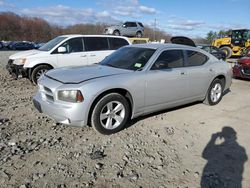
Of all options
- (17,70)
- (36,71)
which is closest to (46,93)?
(36,71)

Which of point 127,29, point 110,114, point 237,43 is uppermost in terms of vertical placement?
point 127,29

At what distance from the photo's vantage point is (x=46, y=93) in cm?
458

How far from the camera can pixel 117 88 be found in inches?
179

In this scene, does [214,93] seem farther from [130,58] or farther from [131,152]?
[131,152]

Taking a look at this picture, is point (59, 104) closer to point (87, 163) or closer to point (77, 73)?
point (77, 73)

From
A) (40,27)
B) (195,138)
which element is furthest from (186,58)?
(40,27)

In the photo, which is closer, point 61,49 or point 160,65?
point 160,65

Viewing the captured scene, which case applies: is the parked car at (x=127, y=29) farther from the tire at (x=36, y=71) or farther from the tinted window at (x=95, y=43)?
the tire at (x=36, y=71)

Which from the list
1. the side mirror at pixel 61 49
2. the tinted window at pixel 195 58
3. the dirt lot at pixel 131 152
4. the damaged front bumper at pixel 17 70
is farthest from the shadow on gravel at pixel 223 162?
the damaged front bumper at pixel 17 70

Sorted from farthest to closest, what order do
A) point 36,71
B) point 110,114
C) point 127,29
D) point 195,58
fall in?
point 127,29 < point 36,71 < point 195,58 < point 110,114

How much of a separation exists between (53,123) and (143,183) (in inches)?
99.1

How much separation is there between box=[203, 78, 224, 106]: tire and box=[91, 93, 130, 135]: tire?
8.71 ft

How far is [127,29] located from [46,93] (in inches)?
665

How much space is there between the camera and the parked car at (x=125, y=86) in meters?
4.24
